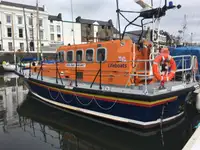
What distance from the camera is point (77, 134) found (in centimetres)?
573

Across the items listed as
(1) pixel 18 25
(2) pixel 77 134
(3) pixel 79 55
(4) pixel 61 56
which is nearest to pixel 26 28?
(1) pixel 18 25

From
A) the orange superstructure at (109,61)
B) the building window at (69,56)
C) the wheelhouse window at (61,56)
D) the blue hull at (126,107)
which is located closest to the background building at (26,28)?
Result: the wheelhouse window at (61,56)

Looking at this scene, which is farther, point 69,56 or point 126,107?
point 69,56

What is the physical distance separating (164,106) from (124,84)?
1.38 meters

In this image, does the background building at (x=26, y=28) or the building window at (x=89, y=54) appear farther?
the background building at (x=26, y=28)

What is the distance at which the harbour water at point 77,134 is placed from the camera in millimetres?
5090

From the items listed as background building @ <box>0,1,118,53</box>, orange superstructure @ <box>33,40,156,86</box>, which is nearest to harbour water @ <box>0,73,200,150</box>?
orange superstructure @ <box>33,40,156,86</box>

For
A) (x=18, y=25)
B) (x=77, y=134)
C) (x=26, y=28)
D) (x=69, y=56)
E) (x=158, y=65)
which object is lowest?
(x=77, y=134)

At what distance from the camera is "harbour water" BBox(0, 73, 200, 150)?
5.09 meters

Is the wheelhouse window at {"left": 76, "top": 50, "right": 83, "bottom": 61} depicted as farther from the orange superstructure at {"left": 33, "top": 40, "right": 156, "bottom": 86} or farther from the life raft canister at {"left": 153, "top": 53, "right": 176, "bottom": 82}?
the life raft canister at {"left": 153, "top": 53, "right": 176, "bottom": 82}

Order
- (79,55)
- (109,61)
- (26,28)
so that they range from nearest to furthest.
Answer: (109,61) → (79,55) → (26,28)

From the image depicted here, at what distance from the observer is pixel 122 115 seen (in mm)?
5945

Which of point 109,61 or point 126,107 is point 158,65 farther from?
point 109,61

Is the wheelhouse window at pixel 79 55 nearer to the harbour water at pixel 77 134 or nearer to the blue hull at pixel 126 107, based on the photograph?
the blue hull at pixel 126 107
